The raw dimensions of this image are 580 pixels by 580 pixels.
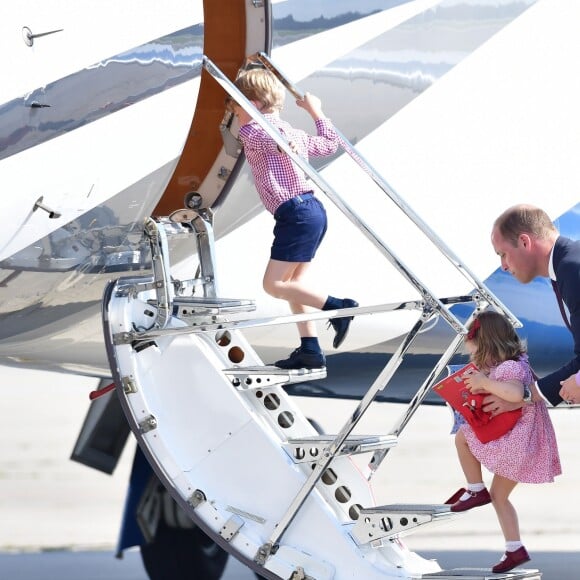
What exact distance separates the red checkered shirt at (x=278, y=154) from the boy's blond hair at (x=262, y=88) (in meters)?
0.04

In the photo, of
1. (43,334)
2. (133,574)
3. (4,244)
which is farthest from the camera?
(133,574)

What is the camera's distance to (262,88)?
5.14 meters

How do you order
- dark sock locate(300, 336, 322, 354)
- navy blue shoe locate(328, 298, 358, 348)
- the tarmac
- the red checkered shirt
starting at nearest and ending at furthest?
the red checkered shirt, dark sock locate(300, 336, 322, 354), navy blue shoe locate(328, 298, 358, 348), the tarmac

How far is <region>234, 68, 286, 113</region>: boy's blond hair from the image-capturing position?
5145 mm

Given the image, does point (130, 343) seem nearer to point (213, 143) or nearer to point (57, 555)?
point (213, 143)

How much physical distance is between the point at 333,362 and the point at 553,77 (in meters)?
1.65

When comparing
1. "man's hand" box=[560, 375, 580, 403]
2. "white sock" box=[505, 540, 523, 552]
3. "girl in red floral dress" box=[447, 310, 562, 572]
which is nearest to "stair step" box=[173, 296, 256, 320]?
"girl in red floral dress" box=[447, 310, 562, 572]

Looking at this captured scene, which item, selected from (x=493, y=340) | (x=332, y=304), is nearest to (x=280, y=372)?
(x=332, y=304)

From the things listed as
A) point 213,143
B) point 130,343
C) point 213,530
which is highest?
point 213,143

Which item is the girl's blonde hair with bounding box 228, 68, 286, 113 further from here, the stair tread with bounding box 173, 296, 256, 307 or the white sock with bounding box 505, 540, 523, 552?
the white sock with bounding box 505, 540, 523, 552

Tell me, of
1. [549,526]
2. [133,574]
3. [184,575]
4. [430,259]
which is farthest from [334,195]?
[549,526]

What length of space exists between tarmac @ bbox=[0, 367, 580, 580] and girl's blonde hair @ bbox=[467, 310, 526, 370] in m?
1.17

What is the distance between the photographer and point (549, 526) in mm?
10008

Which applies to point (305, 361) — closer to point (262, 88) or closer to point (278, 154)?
point (278, 154)
